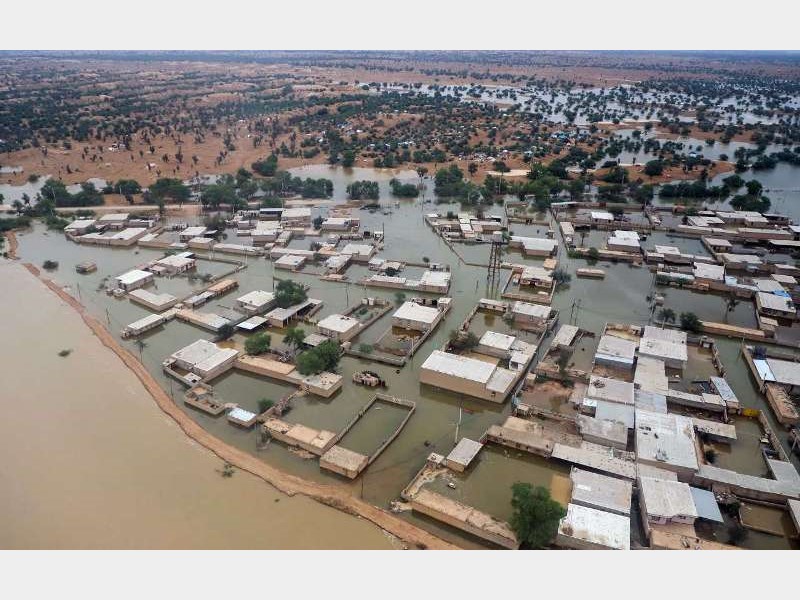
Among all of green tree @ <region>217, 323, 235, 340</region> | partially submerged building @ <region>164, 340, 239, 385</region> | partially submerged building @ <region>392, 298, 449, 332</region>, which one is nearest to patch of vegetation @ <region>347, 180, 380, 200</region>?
partially submerged building @ <region>392, 298, 449, 332</region>

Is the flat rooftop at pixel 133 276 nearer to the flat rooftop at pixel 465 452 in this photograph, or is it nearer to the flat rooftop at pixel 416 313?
the flat rooftop at pixel 416 313

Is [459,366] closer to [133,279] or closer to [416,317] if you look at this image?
[416,317]

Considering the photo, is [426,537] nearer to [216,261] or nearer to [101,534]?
[101,534]

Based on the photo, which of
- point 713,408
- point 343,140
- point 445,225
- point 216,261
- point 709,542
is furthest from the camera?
point 343,140

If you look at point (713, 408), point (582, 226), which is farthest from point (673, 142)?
point (713, 408)

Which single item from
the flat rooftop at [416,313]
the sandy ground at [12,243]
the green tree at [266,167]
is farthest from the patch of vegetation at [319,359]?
the green tree at [266,167]
